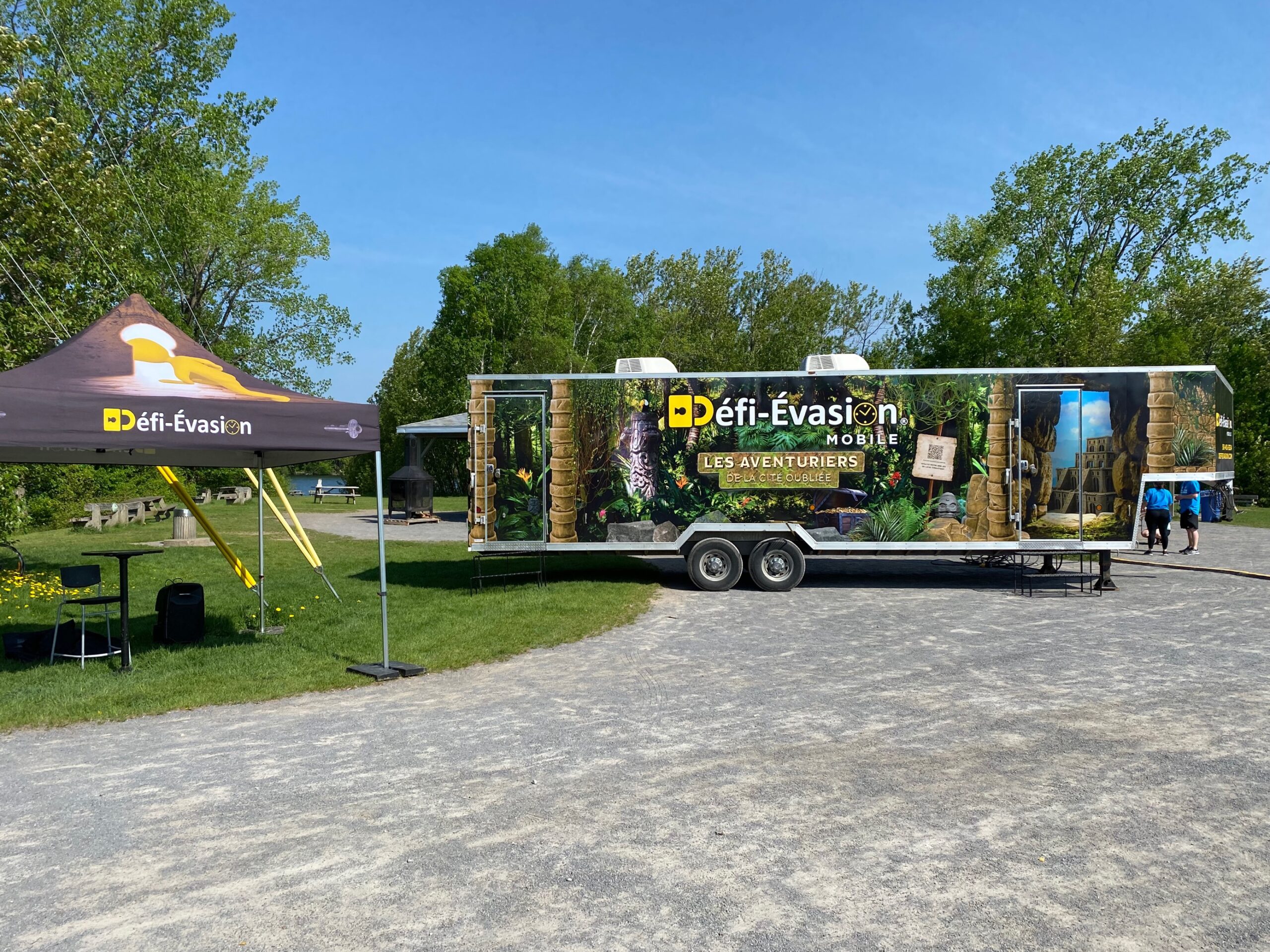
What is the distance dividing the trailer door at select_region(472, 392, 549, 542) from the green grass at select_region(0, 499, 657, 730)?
1181 mm

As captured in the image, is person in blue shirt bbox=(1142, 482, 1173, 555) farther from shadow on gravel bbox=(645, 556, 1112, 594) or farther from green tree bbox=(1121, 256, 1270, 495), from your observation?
green tree bbox=(1121, 256, 1270, 495)

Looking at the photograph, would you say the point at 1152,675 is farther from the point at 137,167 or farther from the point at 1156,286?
the point at 1156,286

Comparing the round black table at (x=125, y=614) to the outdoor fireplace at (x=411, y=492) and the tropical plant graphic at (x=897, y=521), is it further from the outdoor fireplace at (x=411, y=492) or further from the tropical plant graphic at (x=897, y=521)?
the outdoor fireplace at (x=411, y=492)

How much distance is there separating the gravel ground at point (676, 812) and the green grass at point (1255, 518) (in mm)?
20620

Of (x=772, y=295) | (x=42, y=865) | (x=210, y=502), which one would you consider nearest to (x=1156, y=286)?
(x=772, y=295)

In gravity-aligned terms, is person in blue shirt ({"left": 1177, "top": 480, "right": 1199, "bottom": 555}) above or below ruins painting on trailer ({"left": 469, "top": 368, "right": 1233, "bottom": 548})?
below

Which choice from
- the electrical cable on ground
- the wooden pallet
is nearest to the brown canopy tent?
the electrical cable on ground

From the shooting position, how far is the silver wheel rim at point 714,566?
1321 cm

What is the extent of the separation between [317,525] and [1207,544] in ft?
71.8

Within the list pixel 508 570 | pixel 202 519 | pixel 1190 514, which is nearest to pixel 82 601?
pixel 202 519

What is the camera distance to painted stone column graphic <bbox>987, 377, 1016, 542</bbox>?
1272 centimetres

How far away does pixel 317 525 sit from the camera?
2459 centimetres

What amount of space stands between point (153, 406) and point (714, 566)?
815 cm

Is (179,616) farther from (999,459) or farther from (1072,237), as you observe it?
(1072,237)
